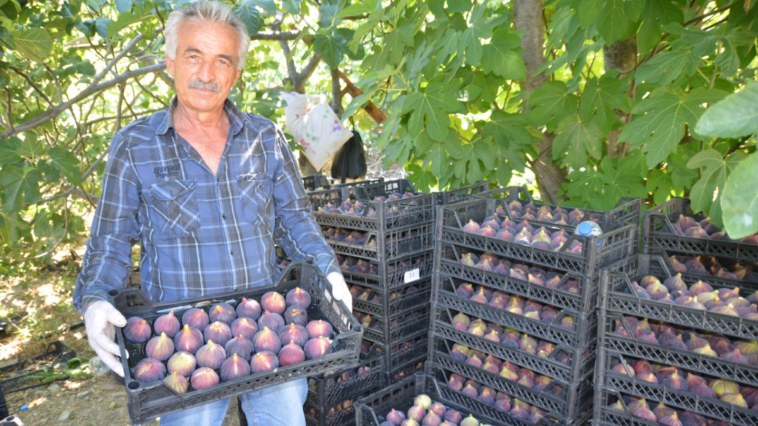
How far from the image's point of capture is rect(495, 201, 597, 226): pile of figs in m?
2.55

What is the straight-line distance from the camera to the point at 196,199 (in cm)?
175

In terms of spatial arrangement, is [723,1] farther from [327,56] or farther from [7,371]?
[7,371]

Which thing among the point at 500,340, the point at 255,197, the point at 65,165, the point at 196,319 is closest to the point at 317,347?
the point at 196,319

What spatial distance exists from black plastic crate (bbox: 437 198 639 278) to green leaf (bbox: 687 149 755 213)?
0.28 metres

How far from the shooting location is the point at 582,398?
2152mm

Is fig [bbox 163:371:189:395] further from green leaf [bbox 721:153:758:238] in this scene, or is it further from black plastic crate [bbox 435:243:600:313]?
black plastic crate [bbox 435:243:600:313]

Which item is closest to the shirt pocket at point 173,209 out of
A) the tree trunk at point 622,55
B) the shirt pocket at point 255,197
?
the shirt pocket at point 255,197

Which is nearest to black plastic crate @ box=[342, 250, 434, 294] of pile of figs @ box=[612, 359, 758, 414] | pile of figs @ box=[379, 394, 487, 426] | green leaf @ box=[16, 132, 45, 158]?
pile of figs @ box=[379, 394, 487, 426]

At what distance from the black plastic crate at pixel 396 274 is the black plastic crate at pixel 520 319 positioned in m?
0.32

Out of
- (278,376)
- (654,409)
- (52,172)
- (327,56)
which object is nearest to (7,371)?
(52,172)

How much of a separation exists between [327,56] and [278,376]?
2.88 m

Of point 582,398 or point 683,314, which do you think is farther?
point 582,398

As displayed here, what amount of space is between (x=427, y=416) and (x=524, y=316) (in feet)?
2.05

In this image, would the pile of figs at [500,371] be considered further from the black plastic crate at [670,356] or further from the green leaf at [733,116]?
the green leaf at [733,116]
